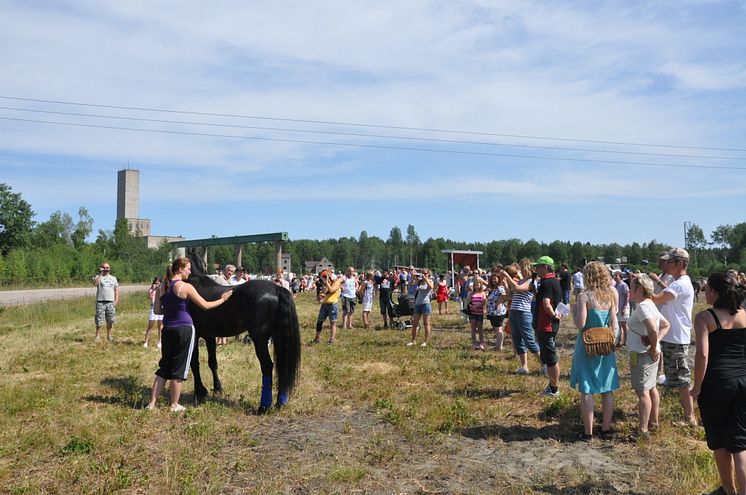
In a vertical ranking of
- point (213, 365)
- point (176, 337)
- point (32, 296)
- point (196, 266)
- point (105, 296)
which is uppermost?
point (196, 266)

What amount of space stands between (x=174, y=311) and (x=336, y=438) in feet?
8.57

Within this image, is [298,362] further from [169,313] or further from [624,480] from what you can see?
[624,480]

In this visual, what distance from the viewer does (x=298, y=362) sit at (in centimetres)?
747

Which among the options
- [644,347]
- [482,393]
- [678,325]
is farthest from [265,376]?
[678,325]

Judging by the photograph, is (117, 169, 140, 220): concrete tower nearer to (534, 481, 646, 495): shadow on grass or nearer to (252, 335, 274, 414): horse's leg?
(252, 335, 274, 414): horse's leg

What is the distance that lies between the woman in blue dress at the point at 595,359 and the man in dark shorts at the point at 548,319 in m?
1.67

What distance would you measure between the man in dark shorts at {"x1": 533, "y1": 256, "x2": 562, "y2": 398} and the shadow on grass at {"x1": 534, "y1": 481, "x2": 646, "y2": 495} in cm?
292

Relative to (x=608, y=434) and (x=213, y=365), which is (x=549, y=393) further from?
(x=213, y=365)

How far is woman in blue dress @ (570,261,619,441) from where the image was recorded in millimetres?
5906

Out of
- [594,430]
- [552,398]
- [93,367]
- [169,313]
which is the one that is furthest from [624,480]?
[93,367]

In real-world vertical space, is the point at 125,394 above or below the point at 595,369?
below

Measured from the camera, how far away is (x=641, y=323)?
595 centimetres

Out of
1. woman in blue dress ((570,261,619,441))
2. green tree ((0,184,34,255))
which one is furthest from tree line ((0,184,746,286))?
woman in blue dress ((570,261,619,441))

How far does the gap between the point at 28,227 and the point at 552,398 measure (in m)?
68.7
